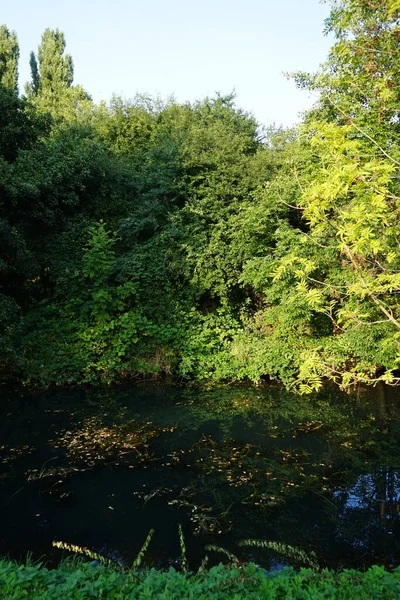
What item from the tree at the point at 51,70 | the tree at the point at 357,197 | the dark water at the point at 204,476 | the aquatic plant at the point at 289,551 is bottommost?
the aquatic plant at the point at 289,551

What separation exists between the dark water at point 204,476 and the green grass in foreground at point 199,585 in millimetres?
1503

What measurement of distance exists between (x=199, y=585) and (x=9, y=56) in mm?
29103

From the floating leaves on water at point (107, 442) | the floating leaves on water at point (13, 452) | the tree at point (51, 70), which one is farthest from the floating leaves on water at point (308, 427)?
the tree at point (51, 70)

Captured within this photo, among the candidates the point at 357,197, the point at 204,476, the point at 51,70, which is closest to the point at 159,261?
the point at 357,197

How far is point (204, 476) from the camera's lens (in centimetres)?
734

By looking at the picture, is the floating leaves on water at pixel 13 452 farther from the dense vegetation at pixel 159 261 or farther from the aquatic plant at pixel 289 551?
the aquatic plant at pixel 289 551

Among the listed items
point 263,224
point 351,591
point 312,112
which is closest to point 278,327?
point 263,224

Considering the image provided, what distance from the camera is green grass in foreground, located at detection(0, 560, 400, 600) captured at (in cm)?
339

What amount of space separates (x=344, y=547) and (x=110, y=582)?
3.03 m

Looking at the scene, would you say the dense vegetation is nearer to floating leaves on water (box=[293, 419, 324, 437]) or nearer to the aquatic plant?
floating leaves on water (box=[293, 419, 324, 437])

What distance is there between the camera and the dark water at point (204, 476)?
18.7 feet

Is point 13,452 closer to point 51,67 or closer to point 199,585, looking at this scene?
point 199,585

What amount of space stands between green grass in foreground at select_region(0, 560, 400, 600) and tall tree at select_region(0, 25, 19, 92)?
25962mm

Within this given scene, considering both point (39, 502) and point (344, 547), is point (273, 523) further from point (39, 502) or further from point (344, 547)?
point (39, 502)
